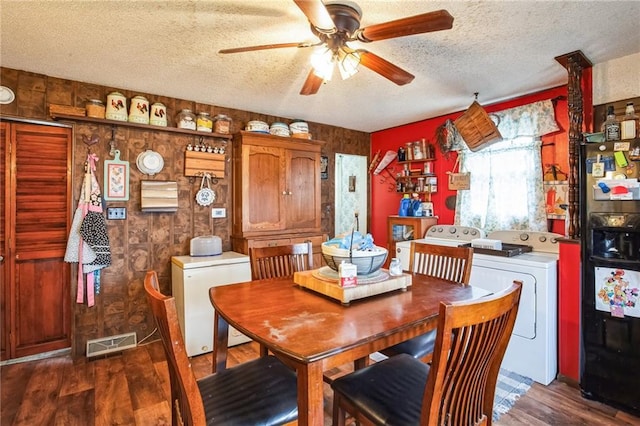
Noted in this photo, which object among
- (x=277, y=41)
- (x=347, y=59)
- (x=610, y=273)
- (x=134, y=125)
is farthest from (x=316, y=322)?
(x=134, y=125)

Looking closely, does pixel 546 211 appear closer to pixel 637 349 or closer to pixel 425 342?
pixel 637 349

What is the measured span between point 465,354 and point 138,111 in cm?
316

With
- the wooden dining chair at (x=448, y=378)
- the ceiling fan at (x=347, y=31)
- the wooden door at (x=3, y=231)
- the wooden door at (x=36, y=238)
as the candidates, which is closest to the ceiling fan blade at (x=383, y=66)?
the ceiling fan at (x=347, y=31)

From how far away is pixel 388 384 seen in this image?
134 centimetres

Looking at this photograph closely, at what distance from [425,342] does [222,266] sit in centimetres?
189

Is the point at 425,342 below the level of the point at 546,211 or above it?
below

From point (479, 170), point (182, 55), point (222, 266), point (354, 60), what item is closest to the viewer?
point (354, 60)

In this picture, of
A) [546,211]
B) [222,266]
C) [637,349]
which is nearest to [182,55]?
[222,266]

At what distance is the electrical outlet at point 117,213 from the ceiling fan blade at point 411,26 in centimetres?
256

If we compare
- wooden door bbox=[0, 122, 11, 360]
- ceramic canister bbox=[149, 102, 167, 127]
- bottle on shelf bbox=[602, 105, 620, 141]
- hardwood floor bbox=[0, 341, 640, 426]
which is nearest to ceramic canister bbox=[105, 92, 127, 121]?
ceramic canister bbox=[149, 102, 167, 127]

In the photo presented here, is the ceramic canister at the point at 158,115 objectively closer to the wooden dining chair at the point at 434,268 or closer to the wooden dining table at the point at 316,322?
the wooden dining table at the point at 316,322

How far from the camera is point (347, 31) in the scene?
64.9 inches

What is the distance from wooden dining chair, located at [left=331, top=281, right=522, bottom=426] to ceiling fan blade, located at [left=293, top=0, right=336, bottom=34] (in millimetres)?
1226

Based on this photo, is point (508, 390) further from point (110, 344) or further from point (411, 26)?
point (110, 344)
